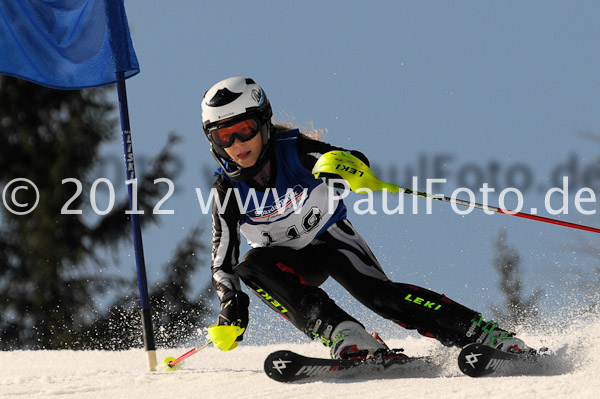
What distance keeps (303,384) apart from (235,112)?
1569 mm

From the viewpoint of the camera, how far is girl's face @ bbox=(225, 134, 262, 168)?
401cm

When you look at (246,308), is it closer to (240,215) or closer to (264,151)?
(240,215)

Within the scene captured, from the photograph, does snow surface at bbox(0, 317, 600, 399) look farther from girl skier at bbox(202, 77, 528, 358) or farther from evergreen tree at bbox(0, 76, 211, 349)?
evergreen tree at bbox(0, 76, 211, 349)

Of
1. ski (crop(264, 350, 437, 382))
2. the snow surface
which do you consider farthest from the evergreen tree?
ski (crop(264, 350, 437, 382))

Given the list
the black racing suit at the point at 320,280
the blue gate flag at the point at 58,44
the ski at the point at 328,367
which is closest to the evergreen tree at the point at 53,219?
the blue gate flag at the point at 58,44

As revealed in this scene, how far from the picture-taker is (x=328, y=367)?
3391mm

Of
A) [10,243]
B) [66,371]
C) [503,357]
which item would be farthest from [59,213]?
[503,357]

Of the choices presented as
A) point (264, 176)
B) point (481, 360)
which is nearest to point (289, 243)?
point (264, 176)

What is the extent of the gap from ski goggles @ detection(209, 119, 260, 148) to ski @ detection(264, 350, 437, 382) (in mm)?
1269

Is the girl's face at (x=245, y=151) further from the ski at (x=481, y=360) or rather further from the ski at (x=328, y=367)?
the ski at (x=481, y=360)

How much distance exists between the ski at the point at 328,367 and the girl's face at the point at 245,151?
1.16 m

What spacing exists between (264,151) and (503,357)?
1.72 meters

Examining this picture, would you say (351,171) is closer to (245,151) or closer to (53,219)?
(245,151)

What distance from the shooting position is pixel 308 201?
4234 millimetres
